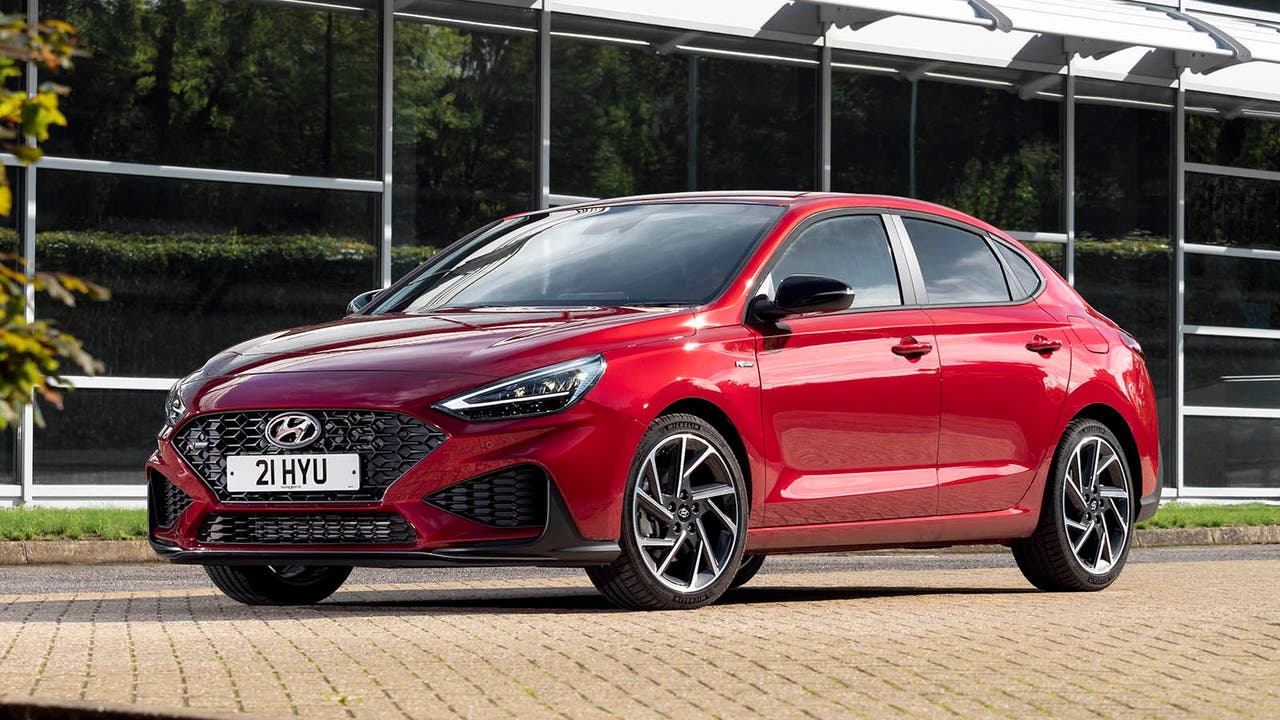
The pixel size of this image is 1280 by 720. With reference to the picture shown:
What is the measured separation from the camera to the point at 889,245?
914 centimetres

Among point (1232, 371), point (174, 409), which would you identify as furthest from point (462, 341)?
point (1232, 371)

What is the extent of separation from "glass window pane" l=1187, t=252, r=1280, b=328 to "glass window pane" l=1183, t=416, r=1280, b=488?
108 centimetres

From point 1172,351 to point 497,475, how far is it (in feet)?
53.1

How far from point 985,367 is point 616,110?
10.2 metres

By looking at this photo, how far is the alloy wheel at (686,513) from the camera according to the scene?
762 centimetres

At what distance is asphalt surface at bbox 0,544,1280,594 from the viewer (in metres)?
10.8

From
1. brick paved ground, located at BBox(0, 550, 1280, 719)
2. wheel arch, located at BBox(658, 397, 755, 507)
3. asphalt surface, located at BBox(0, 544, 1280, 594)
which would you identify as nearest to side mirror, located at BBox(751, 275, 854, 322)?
wheel arch, located at BBox(658, 397, 755, 507)

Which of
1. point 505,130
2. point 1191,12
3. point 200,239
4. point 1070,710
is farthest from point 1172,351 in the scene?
point 1070,710

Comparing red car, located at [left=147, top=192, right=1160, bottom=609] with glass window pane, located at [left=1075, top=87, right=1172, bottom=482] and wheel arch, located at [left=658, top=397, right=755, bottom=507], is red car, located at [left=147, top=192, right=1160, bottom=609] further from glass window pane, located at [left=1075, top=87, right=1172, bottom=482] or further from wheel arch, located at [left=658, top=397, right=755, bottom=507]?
glass window pane, located at [left=1075, top=87, right=1172, bottom=482]

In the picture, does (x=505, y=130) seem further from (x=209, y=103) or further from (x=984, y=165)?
(x=984, y=165)

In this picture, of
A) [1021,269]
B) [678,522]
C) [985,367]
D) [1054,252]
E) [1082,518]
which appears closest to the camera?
[678,522]

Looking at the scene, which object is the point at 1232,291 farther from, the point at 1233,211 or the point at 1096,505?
the point at 1096,505

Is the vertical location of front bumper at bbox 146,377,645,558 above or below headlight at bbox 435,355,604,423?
below

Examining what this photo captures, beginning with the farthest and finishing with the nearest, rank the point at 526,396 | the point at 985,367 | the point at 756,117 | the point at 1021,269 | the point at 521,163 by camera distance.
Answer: the point at 756,117 < the point at 521,163 < the point at 1021,269 < the point at 985,367 < the point at 526,396
